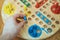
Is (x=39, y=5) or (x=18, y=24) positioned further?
(x=39, y=5)

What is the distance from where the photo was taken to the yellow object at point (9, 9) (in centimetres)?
83

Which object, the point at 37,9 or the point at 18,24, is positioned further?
the point at 37,9

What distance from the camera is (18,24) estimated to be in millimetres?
731

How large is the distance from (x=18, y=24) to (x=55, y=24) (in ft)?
0.65

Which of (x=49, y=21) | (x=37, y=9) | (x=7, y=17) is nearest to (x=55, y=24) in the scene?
(x=49, y=21)

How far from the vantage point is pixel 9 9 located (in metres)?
0.84

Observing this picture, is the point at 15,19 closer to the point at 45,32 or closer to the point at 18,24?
the point at 18,24

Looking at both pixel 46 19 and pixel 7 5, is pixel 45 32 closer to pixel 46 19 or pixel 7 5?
pixel 46 19

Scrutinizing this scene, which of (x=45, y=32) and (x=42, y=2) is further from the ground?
(x=42, y=2)

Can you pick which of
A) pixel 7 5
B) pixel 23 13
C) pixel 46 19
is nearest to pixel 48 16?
pixel 46 19

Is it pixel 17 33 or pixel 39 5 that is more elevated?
pixel 39 5

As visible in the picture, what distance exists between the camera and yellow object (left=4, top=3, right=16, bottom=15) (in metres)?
0.83

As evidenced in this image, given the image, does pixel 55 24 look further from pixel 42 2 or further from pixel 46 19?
pixel 42 2

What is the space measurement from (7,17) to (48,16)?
0.23m
